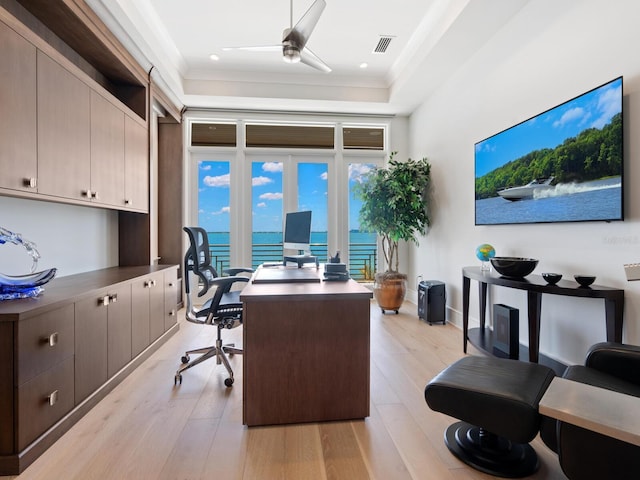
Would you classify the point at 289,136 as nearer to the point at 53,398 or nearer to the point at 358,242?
the point at 358,242

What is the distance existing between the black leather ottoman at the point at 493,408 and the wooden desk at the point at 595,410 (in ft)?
1.11

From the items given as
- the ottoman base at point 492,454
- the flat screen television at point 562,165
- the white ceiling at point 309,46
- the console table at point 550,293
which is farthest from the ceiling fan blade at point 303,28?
the ottoman base at point 492,454

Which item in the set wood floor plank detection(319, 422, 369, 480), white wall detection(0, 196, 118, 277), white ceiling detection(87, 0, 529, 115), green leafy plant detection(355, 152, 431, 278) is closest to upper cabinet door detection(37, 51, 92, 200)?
white wall detection(0, 196, 118, 277)

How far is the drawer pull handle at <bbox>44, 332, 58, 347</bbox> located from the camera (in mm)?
1707

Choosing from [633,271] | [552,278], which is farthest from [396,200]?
[633,271]

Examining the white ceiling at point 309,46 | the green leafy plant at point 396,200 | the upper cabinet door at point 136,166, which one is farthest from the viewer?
the green leafy plant at point 396,200

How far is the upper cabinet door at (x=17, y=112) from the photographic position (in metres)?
1.73

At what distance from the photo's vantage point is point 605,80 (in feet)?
6.68

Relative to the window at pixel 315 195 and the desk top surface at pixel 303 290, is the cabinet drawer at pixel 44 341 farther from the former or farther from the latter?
the window at pixel 315 195

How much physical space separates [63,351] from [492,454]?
237 centimetres

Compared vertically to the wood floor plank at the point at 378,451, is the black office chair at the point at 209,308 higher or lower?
higher

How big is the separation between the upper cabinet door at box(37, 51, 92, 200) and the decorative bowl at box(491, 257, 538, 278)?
3189mm

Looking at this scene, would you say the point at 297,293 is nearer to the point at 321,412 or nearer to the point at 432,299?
the point at 321,412

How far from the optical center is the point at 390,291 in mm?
4281
